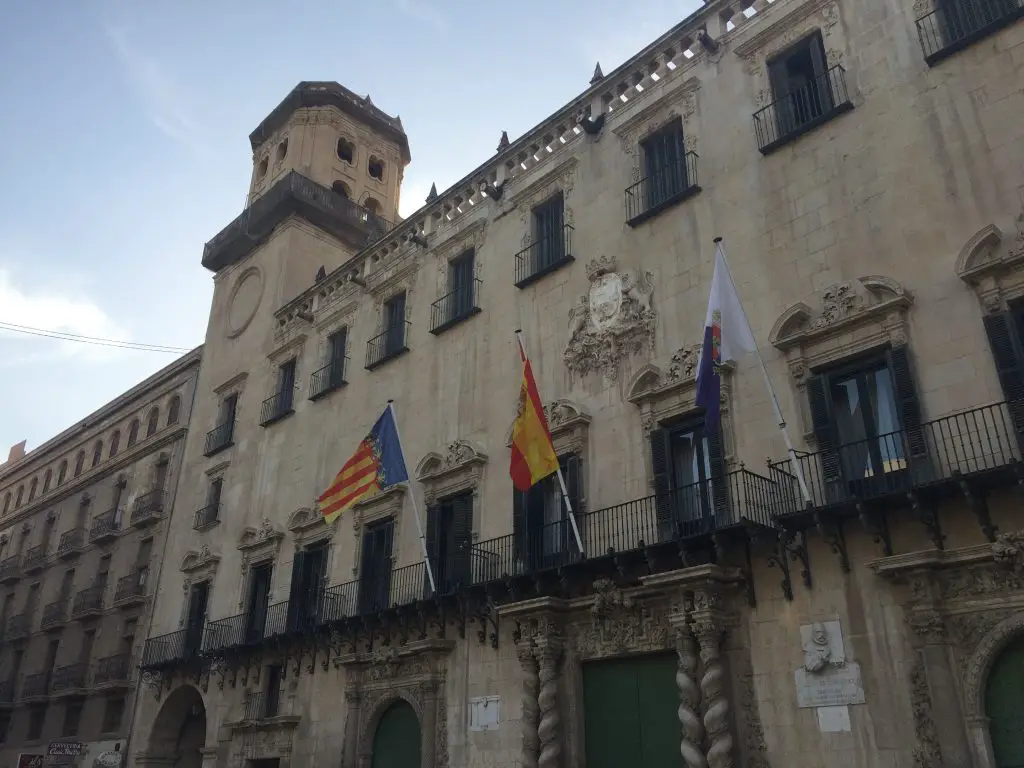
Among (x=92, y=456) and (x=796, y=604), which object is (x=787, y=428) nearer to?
(x=796, y=604)

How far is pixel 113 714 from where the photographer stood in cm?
3044

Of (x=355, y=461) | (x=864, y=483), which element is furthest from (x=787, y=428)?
(x=355, y=461)

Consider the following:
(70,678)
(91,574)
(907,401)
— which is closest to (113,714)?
(70,678)

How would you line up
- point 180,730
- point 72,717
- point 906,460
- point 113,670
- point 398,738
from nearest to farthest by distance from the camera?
point 906,460 → point 398,738 → point 180,730 → point 113,670 → point 72,717

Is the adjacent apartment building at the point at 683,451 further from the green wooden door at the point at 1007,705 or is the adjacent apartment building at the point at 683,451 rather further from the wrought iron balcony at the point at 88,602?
the wrought iron balcony at the point at 88,602

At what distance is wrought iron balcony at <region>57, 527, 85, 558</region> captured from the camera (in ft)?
121

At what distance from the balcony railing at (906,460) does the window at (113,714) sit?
25.9 meters

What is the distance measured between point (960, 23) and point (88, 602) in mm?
34520

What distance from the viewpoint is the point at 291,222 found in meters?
32.1

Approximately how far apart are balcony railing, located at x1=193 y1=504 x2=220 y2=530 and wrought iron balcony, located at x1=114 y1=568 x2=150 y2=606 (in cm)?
430

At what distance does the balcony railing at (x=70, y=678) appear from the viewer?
107 ft

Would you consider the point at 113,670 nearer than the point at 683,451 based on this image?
No

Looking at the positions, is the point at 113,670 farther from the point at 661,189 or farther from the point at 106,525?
the point at 661,189

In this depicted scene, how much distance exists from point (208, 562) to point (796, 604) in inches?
796
